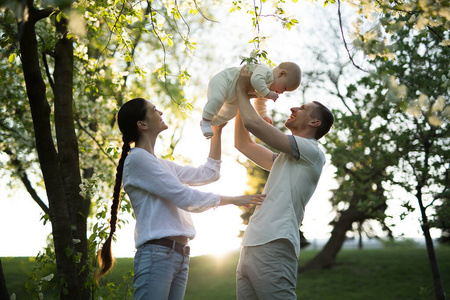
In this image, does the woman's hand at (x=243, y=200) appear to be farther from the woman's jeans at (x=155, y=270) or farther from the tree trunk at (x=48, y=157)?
the tree trunk at (x=48, y=157)

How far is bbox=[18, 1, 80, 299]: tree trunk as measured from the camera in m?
3.32

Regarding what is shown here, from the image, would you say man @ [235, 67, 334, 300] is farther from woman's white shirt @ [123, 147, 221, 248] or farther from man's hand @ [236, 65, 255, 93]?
woman's white shirt @ [123, 147, 221, 248]

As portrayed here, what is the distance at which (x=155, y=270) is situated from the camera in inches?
103

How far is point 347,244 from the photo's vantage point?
113 ft

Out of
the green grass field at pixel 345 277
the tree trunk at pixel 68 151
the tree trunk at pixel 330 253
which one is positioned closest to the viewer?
the tree trunk at pixel 68 151

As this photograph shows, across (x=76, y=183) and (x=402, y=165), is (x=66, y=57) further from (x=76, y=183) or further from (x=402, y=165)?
(x=402, y=165)

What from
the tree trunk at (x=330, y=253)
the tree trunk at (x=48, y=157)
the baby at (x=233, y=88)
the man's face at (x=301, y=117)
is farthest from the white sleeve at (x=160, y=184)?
the tree trunk at (x=330, y=253)

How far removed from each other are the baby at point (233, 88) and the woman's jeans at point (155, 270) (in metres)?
0.88

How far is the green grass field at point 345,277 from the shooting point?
13656mm

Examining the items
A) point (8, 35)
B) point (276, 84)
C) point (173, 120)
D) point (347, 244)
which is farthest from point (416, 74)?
point (347, 244)

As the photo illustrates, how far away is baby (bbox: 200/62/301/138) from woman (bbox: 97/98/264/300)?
0.42 metres

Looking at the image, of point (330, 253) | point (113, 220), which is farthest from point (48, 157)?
point (330, 253)

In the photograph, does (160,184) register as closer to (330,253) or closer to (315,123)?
(315,123)

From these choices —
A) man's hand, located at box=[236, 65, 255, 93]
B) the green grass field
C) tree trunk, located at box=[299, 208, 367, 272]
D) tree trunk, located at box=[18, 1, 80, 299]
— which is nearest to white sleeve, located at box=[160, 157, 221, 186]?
man's hand, located at box=[236, 65, 255, 93]
